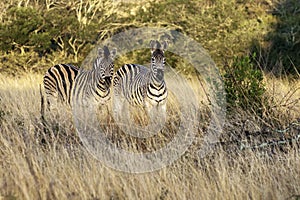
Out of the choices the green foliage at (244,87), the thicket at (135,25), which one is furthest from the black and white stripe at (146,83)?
the thicket at (135,25)

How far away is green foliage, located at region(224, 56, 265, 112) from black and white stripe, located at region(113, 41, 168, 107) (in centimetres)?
110

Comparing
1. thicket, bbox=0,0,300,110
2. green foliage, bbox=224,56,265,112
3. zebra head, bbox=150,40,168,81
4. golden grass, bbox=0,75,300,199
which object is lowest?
golden grass, bbox=0,75,300,199

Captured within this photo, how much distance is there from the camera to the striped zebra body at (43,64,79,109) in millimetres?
7273

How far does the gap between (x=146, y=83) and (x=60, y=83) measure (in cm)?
157

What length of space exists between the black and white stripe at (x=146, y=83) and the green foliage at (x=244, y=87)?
3.59 feet

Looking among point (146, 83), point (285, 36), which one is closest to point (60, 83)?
point (146, 83)

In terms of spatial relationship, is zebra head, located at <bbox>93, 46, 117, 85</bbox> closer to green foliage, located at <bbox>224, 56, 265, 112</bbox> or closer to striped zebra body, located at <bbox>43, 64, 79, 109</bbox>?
striped zebra body, located at <bbox>43, 64, 79, 109</bbox>

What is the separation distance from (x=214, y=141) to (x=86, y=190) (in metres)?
1.56

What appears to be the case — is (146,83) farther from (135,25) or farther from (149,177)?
(135,25)

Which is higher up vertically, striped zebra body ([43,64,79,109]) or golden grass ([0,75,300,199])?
striped zebra body ([43,64,79,109])

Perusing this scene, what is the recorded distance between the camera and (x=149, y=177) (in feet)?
10.9

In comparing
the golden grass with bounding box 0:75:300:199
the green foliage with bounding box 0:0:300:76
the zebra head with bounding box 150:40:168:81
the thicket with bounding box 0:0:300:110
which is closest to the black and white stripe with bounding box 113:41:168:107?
the zebra head with bounding box 150:40:168:81

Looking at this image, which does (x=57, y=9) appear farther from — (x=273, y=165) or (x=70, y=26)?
(x=273, y=165)

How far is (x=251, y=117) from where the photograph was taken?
4785mm
